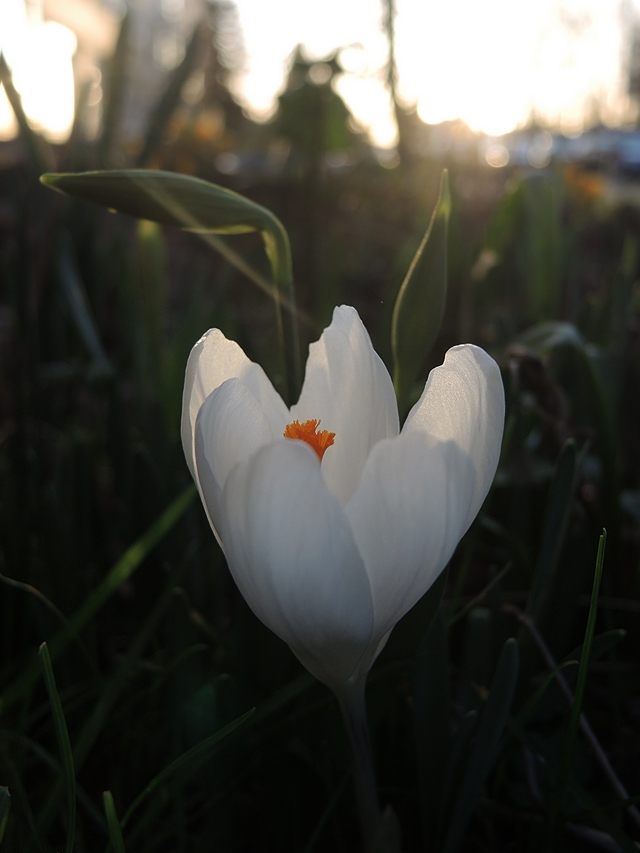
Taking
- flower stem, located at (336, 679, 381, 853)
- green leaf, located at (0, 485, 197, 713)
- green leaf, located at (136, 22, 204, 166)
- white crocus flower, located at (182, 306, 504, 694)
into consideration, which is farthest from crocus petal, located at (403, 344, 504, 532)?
green leaf, located at (136, 22, 204, 166)

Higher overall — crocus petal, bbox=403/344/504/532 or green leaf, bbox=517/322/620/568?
crocus petal, bbox=403/344/504/532

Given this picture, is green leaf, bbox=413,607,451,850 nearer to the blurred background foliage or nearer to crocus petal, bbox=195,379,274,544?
the blurred background foliage

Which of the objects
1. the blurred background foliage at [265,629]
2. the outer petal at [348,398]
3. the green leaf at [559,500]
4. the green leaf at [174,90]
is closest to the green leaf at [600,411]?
the blurred background foliage at [265,629]

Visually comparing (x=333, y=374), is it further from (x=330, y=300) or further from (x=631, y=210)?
(x=631, y=210)

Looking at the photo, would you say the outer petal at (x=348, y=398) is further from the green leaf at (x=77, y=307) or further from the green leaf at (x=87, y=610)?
the green leaf at (x=77, y=307)

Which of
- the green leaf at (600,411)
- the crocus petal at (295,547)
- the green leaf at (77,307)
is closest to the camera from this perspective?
the crocus petal at (295,547)

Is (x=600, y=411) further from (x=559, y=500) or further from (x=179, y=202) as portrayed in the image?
(x=179, y=202)
